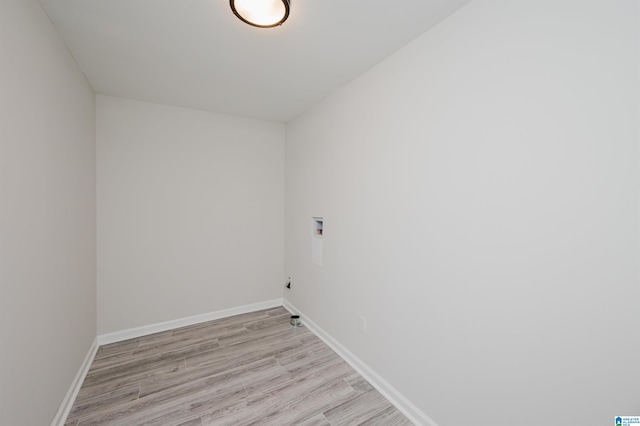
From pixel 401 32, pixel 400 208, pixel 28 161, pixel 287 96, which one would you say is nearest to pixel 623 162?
pixel 400 208

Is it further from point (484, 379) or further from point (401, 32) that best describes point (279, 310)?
point (401, 32)

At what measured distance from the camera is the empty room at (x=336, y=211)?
108 cm

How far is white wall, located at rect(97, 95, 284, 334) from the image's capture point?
273 cm

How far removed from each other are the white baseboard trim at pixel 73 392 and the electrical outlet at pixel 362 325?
6.96 ft

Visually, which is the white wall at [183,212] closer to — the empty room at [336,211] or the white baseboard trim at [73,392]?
the empty room at [336,211]

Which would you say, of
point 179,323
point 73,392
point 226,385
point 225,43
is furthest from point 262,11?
point 179,323

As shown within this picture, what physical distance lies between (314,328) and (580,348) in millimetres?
2331

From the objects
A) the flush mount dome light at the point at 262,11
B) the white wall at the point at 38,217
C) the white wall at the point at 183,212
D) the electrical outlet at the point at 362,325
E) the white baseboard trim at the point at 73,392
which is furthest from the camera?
the white wall at the point at 183,212

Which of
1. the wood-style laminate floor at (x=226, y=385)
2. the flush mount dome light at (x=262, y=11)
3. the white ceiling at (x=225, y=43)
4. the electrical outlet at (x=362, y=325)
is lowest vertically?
the wood-style laminate floor at (x=226, y=385)

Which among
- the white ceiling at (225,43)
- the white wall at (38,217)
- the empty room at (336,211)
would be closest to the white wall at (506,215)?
the empty room at (336,211)

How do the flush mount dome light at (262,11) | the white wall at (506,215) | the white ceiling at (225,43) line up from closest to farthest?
the white wall at (506,215)
the flush mount dome light at (262,11)
the white ceiling at (225,43)

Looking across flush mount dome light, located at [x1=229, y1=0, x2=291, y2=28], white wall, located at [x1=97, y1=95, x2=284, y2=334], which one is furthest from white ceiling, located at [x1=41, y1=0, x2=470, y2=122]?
white wall, located at [x1=97, y1=95, x2=284, y2=334]

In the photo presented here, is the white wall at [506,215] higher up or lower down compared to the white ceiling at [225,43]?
lower down

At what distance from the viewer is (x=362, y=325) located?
2.26 meters
